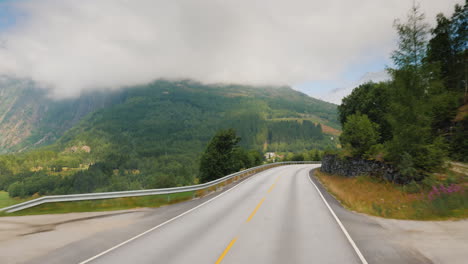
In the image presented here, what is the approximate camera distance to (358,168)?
2544 cm

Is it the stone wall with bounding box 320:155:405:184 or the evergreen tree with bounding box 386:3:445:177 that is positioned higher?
the evergreen tree with bounding box 386:3:445:177

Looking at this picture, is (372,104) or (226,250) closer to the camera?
(226,250)

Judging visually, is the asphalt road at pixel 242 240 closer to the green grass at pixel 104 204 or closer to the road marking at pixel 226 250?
the road marking at pixel 226 250

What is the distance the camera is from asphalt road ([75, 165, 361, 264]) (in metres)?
6.39

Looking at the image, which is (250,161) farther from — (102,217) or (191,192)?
(102,217)

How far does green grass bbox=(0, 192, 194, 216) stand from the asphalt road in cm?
335

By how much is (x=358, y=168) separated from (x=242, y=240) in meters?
22.4

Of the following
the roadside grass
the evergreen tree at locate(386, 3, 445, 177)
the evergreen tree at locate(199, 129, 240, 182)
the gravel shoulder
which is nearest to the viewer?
the gravel shoulder

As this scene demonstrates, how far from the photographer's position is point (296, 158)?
99.2 m

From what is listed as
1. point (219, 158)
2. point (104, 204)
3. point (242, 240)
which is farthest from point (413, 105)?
point (219, 158)

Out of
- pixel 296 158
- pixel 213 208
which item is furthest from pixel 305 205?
pixel 296 158

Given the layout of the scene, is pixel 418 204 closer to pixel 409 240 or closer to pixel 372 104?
pixel 409 240

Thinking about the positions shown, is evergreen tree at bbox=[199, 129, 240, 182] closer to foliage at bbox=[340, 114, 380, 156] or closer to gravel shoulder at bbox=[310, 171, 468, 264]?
foliage at bbox=[340, 114, 380, 156]

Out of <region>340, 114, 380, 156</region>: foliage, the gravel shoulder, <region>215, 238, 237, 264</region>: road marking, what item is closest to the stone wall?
<region>340, 114, 380, 156</region>: foliage
